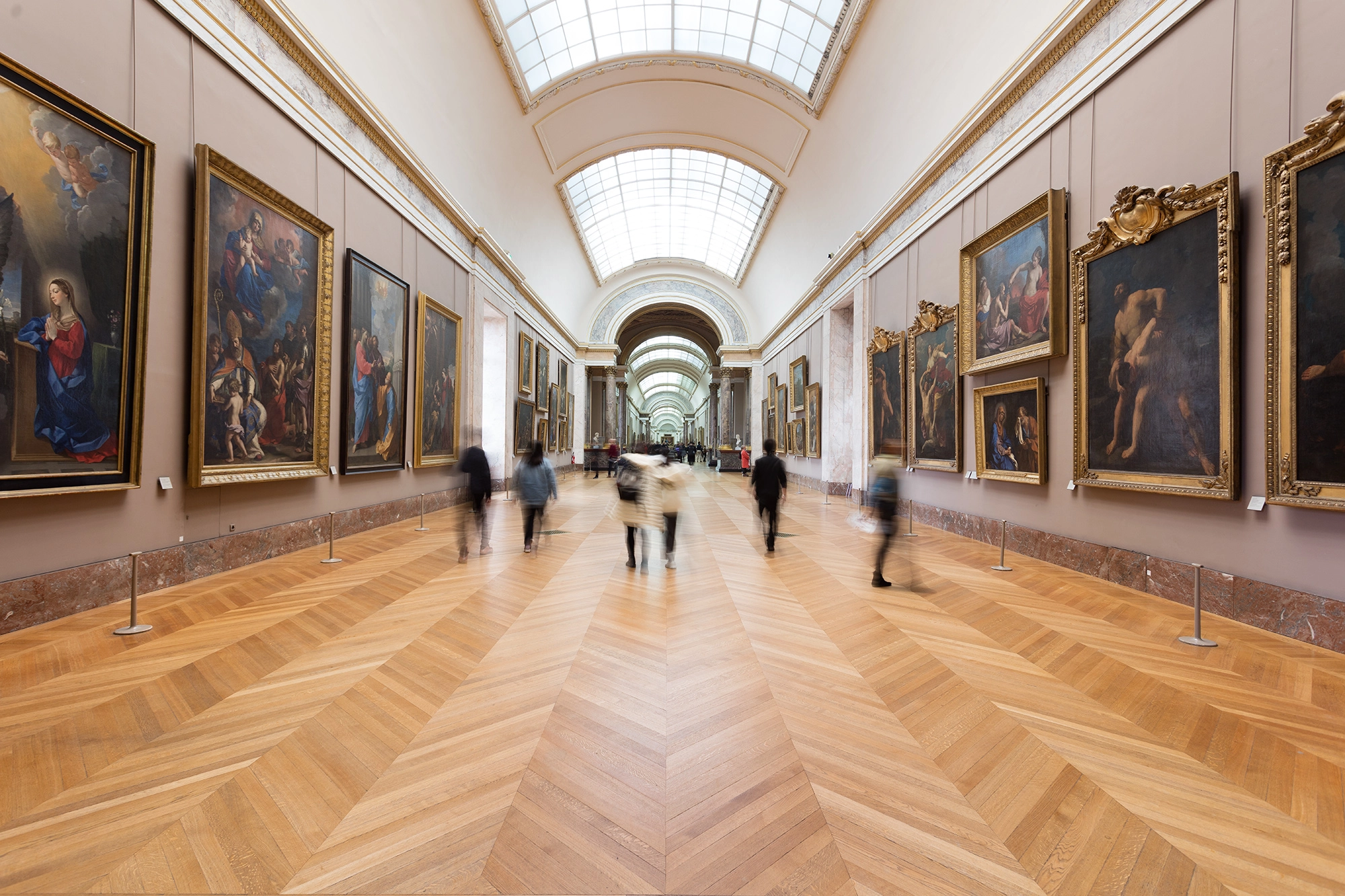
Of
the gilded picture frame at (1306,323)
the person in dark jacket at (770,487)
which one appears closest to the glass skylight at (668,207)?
the person in dark jacket at (770,487)

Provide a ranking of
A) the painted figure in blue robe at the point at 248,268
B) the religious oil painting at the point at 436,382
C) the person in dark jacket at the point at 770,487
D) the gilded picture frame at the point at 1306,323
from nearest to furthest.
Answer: the gilded picture frame at the point at 1306,323 < the painted figure in blue robe at the point at 248,268 < the person in dark jacket at the point at 770,487 < the religious oil painting at the point at 436,382

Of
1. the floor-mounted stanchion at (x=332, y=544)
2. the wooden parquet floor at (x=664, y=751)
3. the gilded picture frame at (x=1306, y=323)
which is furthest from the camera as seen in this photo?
the floor-mounted stanchion at (x=332, y=544)

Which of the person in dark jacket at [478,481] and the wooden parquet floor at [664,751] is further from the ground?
the person in dark jacket at [478,481]

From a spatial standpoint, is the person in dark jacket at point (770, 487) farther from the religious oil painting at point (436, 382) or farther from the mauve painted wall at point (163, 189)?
the religious oil painting at point (436, 382)

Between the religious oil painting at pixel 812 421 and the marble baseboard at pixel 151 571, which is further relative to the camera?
the religious oil painting at pixel 812 421

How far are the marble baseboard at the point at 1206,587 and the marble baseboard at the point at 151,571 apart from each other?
7.75m

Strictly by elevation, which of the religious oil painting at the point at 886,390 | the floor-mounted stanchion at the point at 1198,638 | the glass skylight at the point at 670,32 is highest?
the glass skylight at the point at 670,32

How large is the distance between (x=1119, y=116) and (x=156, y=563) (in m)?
11.0

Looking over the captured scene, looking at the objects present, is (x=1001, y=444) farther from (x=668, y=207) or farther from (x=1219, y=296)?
(x=668, y=207)

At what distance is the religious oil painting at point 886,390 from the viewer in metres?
11.6

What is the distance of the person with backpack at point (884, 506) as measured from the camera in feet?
20.3

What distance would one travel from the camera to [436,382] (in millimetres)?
11680

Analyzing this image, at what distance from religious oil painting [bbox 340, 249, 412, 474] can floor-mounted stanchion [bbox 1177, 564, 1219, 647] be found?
9.95 m

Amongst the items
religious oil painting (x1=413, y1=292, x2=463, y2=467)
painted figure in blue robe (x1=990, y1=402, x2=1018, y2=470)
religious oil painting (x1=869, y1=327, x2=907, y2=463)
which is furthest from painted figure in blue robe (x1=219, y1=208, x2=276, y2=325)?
religious oil painting (x1=869, y1=327, x2=907, y2=463)
